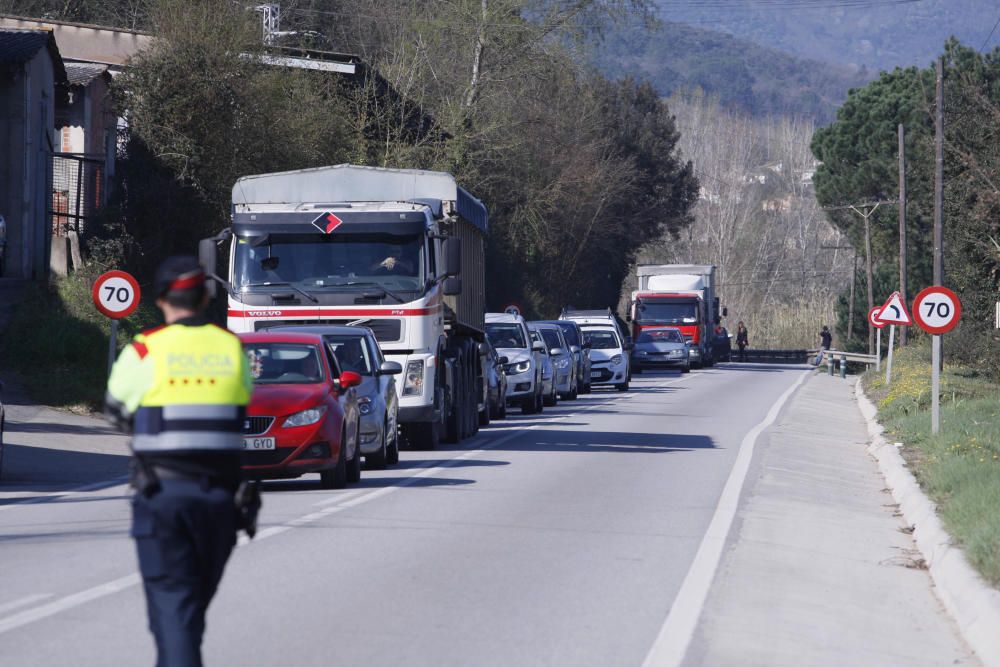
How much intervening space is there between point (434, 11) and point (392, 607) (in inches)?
1667

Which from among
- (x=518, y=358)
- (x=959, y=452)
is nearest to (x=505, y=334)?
(x=518, y=358)

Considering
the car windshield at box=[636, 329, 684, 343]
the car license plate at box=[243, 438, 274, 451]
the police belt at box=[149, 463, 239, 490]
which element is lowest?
the car license plate at box=[243, 438, 274, 451]

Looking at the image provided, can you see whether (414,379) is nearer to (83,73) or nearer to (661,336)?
(83,73)

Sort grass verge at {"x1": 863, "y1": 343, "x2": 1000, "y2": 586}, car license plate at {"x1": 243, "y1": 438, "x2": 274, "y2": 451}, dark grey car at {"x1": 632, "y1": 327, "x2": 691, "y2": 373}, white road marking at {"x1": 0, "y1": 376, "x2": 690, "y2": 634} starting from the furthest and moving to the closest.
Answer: dark grey car at {"x1": 632, "y1": 327, "x2": 691, "y2": 373} < car license plate at {"x1": 243, "y1": 438, "x2": 274, "y2": 451} < grass verge at {"x1": 863, "y1": 343, "x2": 1000, "y2": 586} < white road marking at {"x1": 0, "y1": 376, "x2": 690, "y2": 634}

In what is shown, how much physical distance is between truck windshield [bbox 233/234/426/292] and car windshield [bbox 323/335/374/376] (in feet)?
4.86

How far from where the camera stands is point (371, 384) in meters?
17.9

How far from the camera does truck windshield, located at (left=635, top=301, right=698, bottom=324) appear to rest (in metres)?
60.7

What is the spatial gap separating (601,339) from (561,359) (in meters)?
7.74

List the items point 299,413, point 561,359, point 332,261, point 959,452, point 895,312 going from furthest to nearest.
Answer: point 561,359 < point 895,312 < point 332,261 < point 959,452 < point 299,413

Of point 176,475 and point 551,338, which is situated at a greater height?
point 551,338

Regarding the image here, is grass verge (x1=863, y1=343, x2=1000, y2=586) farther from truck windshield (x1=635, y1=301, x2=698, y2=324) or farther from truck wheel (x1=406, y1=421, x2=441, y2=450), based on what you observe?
truck windshield (x1=635, y1=301, x2=698, y2=324)

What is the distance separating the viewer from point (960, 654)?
8070mm

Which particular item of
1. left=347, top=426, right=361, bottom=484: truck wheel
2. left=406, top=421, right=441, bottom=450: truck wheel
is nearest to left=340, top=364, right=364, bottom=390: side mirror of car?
left=347, top=426, right=361, bottom=484: truck wheel

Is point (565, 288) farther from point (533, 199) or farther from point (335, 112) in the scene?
point (335, 112)
